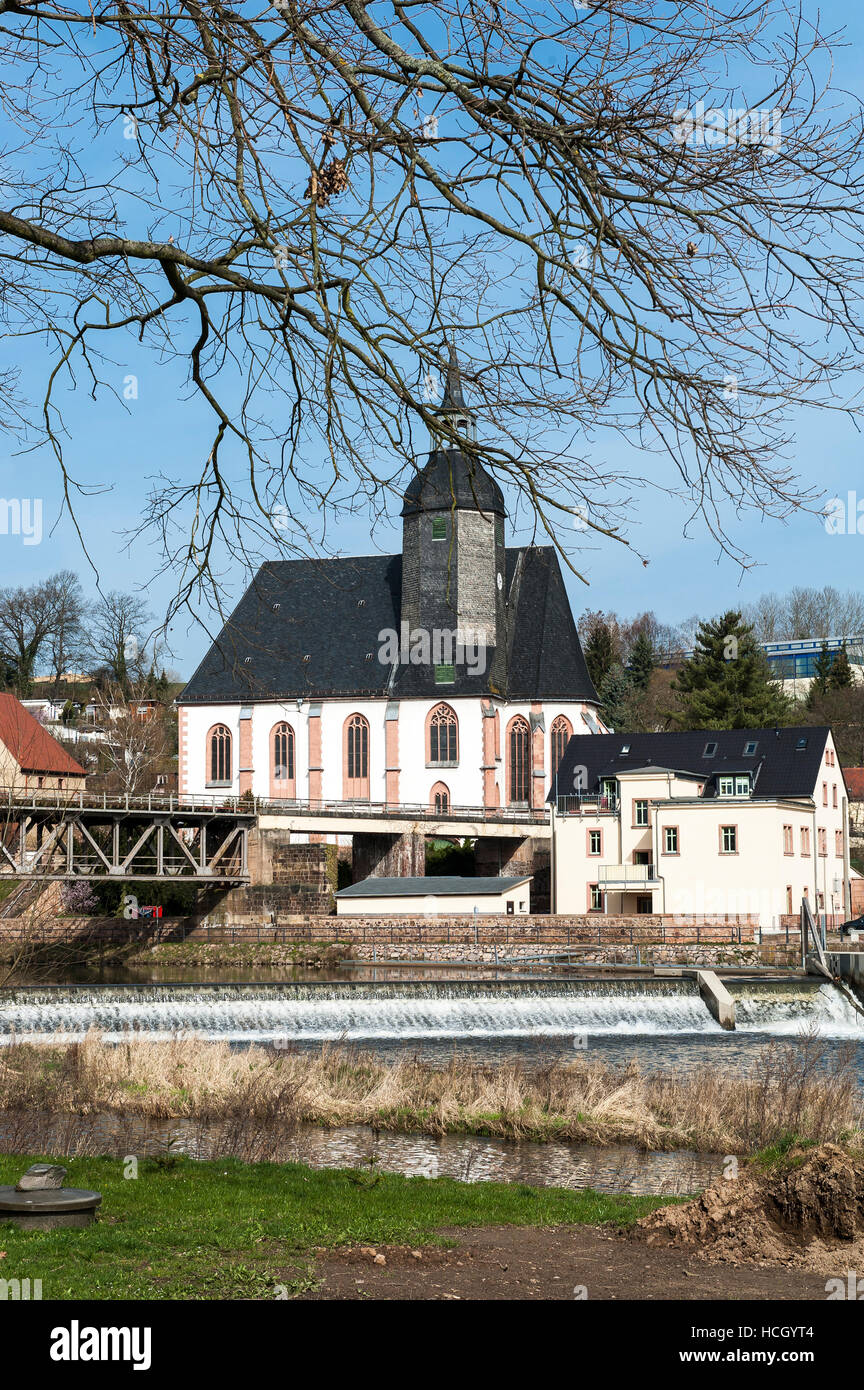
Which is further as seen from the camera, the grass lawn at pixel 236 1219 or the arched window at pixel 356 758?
the arched window at pixel 356 758

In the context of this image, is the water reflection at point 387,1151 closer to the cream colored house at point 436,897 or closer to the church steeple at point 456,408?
the church steeple at point 456,408

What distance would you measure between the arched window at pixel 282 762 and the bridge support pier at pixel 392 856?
9906 millimetres

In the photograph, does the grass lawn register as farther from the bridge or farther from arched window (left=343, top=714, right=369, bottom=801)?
arched window (left=343, top=714, right=369, bottom=801)

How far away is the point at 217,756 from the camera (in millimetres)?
71250

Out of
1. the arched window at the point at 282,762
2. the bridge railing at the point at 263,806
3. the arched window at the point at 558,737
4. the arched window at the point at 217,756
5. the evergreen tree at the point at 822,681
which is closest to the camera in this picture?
the bridge railing at the point at 263,806

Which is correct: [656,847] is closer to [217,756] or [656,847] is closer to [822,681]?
[217,756]

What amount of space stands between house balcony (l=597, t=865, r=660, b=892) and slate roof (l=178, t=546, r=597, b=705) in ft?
62.6

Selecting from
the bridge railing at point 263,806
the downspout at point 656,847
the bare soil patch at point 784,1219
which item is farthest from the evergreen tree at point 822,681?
the bare soil patch at point 784,1219

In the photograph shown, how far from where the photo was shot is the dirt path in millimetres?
7457

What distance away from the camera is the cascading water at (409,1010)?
28.1m

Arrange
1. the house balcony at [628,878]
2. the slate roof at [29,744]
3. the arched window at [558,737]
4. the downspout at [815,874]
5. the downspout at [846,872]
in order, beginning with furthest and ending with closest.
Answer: the arched window at [558,737], the slate roof at [29,744], the downspout at [846,872], the downspout at [815,874], the house balcony at [628,878]

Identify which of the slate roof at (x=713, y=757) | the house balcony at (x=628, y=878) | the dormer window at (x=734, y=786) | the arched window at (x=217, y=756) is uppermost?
the arched window at (x=217, y=756)

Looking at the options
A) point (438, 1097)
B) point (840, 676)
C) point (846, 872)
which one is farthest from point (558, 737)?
point (438, 1097)
